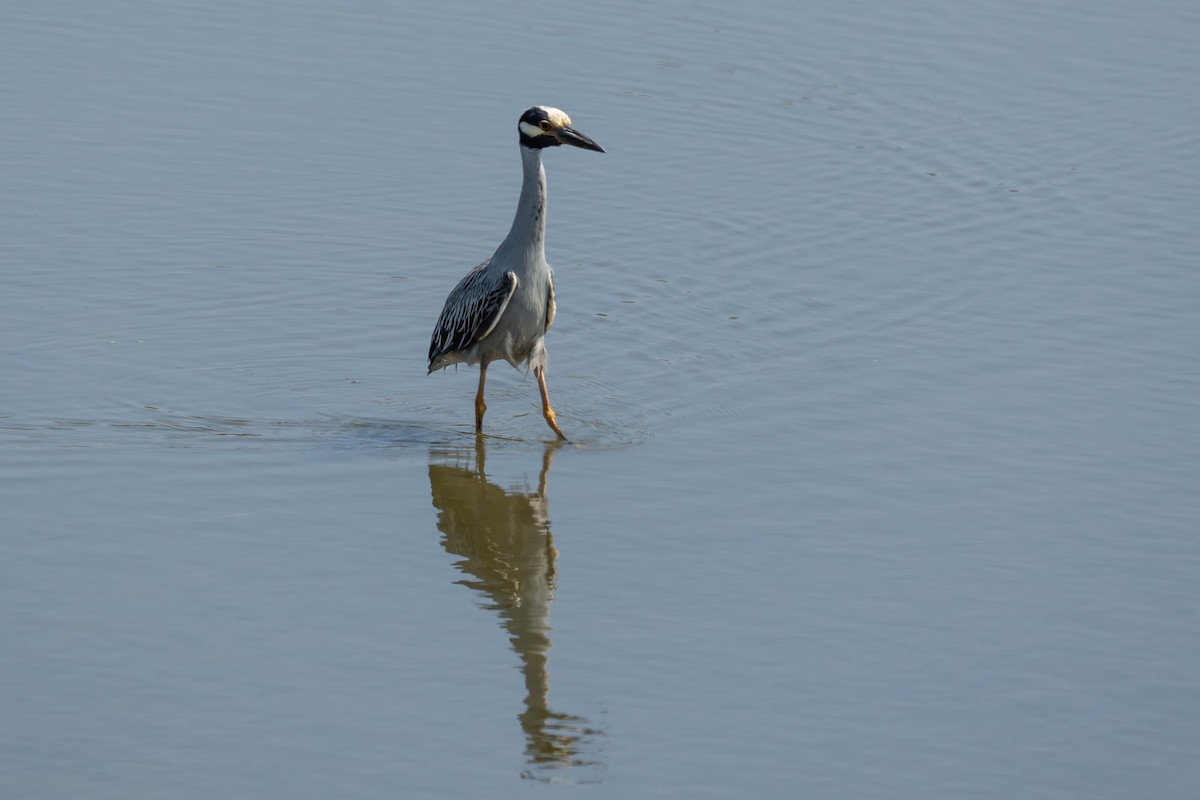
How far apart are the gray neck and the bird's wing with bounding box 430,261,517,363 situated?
175 mm

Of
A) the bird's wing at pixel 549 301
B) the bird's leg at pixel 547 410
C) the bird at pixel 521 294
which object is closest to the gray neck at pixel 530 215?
the bird at pixel 521 294

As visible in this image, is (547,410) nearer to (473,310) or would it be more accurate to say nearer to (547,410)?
(547,410)

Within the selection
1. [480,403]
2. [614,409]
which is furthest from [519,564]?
[614,409]

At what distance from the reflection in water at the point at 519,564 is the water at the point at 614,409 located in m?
0.03

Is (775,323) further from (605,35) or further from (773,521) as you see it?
(605,35)

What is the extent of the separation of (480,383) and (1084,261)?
521 cm

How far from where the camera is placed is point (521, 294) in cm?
1130

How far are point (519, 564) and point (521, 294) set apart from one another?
237cm

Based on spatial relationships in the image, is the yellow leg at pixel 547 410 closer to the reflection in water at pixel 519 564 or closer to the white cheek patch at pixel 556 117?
the reflection in water at pixel 519 564

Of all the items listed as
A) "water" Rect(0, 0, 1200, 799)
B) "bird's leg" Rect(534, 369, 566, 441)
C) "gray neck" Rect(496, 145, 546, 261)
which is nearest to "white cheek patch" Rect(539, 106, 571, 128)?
"gray neck" Rect(496, 145, 546, 261)

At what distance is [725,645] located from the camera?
8477 millimetres

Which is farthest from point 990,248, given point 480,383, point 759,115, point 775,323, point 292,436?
point 292,436

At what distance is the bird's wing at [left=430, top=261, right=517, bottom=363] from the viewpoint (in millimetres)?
11242

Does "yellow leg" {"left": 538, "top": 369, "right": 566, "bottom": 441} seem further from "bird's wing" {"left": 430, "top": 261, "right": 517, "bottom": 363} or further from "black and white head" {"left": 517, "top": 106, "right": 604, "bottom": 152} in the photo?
"black and white head" {"left": 517, "top": 106, "right": 604, "bottom": 152}
